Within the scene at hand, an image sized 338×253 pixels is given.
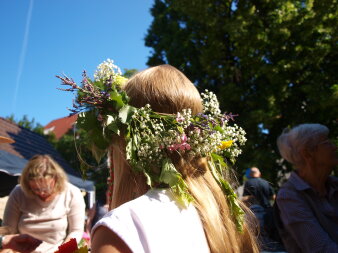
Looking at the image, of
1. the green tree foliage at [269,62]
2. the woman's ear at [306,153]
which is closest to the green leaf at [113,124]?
the woman's ear at [306,153]

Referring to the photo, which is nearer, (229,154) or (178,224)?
(178,224)

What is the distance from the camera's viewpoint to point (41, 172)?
3.03m

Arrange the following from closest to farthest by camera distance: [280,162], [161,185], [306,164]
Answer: [161,185]
[306,164]
[280,162]

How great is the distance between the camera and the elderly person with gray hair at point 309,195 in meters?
2.19

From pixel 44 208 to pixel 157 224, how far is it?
2240 millimetres

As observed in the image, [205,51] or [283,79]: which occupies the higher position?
[205,51]

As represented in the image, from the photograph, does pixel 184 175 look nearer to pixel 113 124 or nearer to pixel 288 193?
pixel 113 124

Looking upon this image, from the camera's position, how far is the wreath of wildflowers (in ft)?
4.06

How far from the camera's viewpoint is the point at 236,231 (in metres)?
1.36

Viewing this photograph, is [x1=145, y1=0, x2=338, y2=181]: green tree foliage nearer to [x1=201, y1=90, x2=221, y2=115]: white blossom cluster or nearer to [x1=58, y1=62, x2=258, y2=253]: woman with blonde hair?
[x1=201, y1=90, x2=221, y2=115]: white blossom cluster

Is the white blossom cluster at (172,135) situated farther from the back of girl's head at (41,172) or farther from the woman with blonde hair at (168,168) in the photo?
the back of girl's head at (41,172)

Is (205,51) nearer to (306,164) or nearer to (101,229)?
(306,164)

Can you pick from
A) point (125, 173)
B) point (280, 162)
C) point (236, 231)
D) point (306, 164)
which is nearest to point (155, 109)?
point (125, 173)

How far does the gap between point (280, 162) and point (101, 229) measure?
36.1 feet
